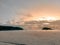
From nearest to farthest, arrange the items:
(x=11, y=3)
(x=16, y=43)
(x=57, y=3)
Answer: (x=16, y=43), (x=57, y=3), (x=11, y=3)

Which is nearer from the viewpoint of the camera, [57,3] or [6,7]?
[57,3]

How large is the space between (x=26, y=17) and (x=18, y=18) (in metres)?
0.11

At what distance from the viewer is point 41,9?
6.29 feet

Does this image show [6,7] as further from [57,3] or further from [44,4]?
[57,3]

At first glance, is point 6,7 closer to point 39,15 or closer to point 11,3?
point 11,3

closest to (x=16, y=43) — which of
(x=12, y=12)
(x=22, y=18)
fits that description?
(x=22, y=18)

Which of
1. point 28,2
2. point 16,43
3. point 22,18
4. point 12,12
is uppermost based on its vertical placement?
point 28,2

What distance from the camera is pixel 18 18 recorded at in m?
1.81

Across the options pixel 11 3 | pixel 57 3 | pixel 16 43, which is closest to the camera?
pixel 16 43

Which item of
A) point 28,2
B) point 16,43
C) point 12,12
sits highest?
point 28,2

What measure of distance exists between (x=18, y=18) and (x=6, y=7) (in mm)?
275

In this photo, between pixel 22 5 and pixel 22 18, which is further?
pixel 22 5

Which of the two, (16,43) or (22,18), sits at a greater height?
(22,18)

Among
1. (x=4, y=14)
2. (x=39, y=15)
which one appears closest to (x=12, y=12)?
(x=4, y=14)
